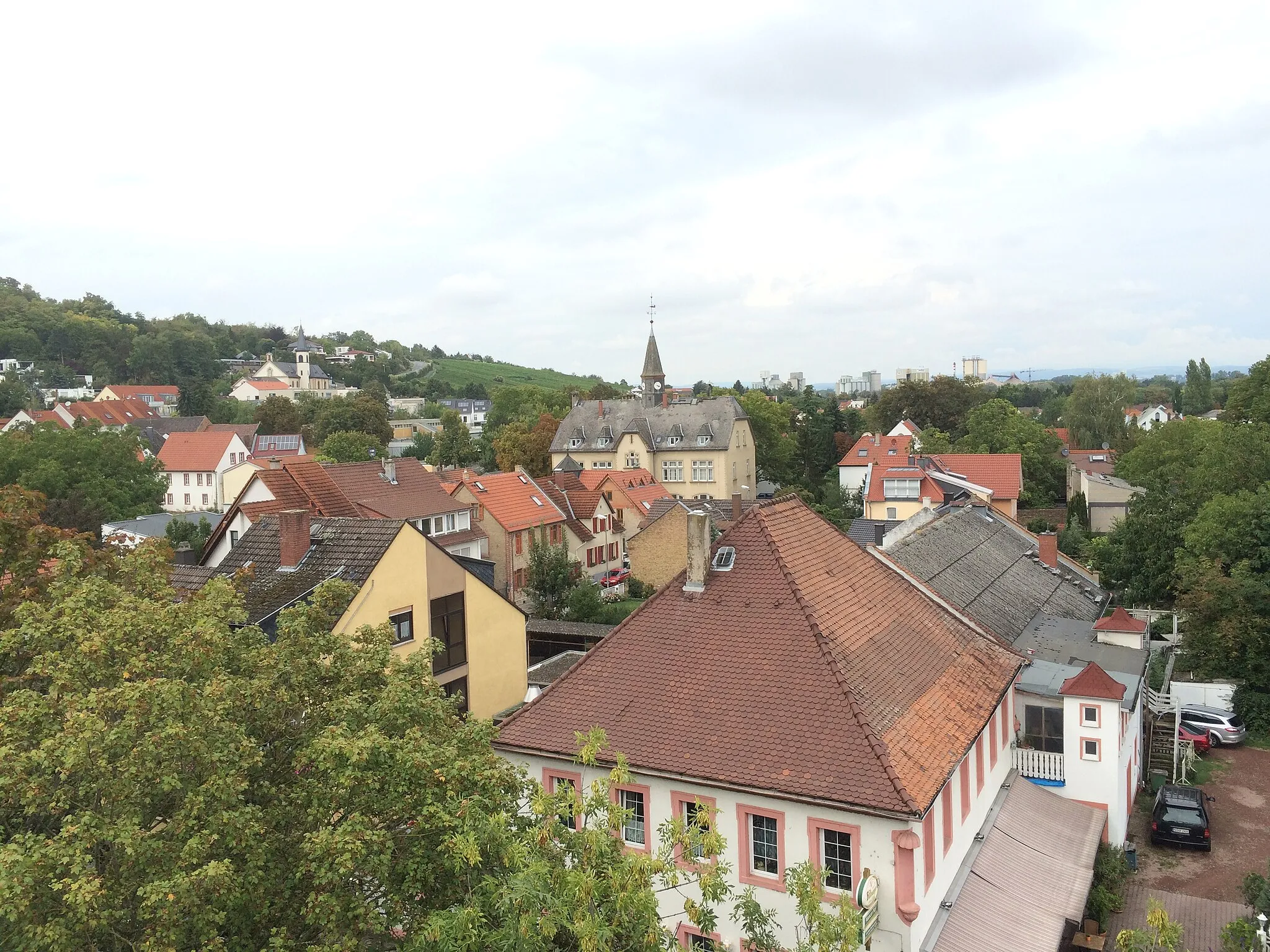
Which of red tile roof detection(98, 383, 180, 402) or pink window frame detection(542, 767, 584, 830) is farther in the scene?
red tile roof detection(98, 383, 180, 402)

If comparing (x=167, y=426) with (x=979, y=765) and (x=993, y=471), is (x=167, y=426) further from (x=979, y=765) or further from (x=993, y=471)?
(x=979, y=765)

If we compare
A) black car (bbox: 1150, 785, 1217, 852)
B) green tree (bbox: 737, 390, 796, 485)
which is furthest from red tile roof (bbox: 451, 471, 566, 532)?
green tree (bbox: 737, 390, 796, 485)

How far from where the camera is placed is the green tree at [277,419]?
363 ft

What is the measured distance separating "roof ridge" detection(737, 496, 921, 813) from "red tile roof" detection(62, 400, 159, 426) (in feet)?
343

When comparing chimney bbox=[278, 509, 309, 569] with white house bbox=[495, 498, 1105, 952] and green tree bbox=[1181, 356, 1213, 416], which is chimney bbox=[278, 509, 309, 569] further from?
green tree bbox=[1181, 356, 1213, 416]

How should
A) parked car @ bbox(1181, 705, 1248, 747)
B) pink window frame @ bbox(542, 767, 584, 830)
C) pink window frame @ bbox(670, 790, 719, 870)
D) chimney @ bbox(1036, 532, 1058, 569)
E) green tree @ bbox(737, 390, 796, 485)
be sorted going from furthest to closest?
green tree @ bbox(737, 390, 796, 485) < chimney @ bbox(1036, 532, 1058, 569) < parked car @ bbox(1181, 705, 1248, 747) < pink window frame @ bbox(542, 767, 584, 830) < pink window frame @ bbox(670, 790, 719, 870)

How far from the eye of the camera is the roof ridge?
Result: 41.6 ft

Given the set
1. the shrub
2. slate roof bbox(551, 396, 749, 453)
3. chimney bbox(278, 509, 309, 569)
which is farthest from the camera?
slate roof bbox(551, 396, 749, 453)

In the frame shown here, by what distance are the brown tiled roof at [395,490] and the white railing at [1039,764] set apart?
22.0 metres

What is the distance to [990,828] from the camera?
1695 cm

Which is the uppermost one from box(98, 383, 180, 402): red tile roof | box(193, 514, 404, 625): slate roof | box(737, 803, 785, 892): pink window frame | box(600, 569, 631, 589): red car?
box(98, 383, 180, 402): red tile roof

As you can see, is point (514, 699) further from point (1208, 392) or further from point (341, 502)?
point (1208, 392)

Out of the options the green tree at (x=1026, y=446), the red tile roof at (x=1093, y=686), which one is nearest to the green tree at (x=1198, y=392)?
the green tree at (x=1026, y=446)

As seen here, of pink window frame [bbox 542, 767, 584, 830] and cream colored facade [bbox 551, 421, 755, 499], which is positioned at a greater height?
cream colored facade [bbox 551, 421, 755, 499]
